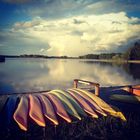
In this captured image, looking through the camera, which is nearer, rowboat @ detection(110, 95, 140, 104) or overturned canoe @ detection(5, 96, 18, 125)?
overturned canoe @ detection(5, 96, 18, 125)

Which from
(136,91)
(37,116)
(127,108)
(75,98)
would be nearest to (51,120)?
(37,116)

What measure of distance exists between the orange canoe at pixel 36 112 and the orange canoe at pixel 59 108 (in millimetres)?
565

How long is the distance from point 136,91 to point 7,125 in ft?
22.4

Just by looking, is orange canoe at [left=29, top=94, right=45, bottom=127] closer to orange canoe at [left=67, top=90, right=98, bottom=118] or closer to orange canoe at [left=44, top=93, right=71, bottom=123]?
orange canoe at [left=44, top=93, right=71, bottom=123]

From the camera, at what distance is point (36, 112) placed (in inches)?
261

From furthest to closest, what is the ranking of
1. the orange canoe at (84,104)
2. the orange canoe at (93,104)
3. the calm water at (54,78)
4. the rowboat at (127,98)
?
the calm water at (54,78)
the rowboat at (127,98)
the orange canoe at (93,104)
the orange canoe at (84,104)

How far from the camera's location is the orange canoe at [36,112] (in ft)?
20.5

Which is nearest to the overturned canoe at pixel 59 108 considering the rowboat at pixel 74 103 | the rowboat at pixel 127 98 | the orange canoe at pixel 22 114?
the rowboat at pixel 74 103

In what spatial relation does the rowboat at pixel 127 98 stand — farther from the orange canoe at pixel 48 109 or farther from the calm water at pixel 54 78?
the calm water at pixel 54 78

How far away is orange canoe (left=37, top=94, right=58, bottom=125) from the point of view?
6.43 m

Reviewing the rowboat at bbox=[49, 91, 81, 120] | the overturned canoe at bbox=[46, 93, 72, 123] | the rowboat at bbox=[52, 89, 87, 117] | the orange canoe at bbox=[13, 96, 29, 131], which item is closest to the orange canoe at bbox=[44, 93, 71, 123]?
the overturned canoe at bbox=[46, 93, 72, 123]

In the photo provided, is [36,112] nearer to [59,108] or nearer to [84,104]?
[59,108]

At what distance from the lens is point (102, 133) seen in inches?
287

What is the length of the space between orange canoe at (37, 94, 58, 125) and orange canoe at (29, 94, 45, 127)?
5.9 inches
